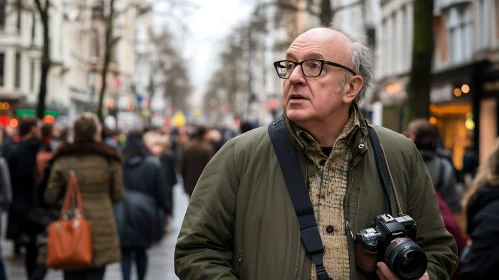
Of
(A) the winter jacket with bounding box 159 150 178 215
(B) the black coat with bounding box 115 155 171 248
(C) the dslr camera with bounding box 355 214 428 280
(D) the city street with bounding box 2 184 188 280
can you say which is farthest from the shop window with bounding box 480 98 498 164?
(C) the dslr camera with bounding box 355 214 428 280

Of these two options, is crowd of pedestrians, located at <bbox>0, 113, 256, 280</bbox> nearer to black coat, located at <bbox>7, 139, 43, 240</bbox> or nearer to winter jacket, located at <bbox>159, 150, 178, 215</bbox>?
black coat, located at <bbox>7, 139, 43, 240</bbox>

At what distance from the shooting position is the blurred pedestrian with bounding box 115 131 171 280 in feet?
30.1

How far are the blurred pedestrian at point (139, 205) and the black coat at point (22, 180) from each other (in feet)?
4.90

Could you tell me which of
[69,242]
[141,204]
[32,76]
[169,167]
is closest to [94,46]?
[32,76]

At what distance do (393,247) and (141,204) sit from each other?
6.69m

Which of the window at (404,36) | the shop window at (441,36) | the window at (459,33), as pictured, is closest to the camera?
the window at (459,33)

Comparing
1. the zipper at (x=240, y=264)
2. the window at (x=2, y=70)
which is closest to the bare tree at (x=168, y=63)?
the window at (x=2, y=70)

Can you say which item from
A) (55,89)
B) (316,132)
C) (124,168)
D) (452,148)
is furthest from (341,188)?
(55,89)

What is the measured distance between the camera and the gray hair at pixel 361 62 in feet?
10.7

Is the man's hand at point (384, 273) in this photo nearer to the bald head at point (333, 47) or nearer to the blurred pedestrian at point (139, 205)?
Result: the bald head at point (333, 47)

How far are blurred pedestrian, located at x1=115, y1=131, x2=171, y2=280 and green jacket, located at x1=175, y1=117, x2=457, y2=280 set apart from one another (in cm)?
595

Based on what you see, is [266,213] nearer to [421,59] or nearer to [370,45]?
[370,45]

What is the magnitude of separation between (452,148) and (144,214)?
71.4 ft

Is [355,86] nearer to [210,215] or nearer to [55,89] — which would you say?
[210,215]
